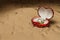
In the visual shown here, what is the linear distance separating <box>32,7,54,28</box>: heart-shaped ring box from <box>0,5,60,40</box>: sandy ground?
0.09 feet

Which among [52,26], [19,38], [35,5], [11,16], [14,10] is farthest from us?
[35,5]

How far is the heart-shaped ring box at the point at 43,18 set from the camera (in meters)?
1.10

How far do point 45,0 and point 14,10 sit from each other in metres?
0.32

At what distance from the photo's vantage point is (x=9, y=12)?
4.32 ft

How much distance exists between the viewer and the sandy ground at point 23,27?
3.36 feet

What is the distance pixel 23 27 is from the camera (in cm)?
111

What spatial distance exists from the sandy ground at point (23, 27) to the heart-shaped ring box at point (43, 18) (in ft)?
0.09

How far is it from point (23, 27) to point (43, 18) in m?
0.14

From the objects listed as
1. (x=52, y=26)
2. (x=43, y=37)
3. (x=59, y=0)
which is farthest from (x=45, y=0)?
(x=43, y=37)

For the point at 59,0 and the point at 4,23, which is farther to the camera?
the point at 59,0

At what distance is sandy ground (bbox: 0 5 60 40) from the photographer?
1025mm

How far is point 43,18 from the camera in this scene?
3.70 feet

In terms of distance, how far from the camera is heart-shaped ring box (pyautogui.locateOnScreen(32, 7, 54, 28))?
1104mm

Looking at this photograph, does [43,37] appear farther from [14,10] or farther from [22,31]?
[14,10]
